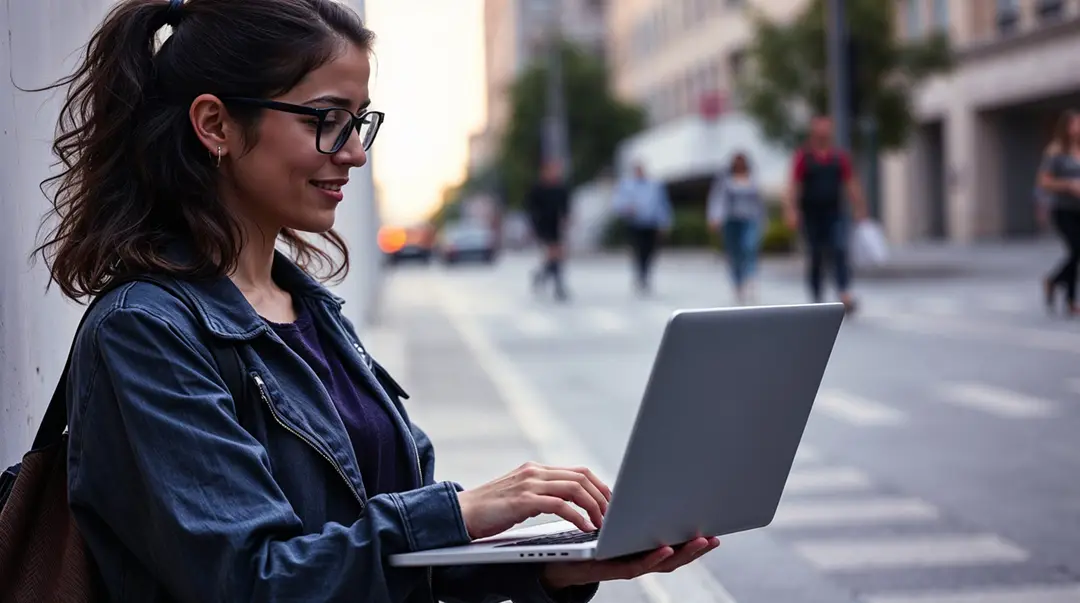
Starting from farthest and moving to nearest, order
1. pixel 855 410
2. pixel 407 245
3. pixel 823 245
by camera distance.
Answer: pixel 407 245, pixel 823 245, pixel 855 410

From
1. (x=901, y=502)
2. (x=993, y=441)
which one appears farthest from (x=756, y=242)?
(x=901, y=502)

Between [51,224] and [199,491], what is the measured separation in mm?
1138

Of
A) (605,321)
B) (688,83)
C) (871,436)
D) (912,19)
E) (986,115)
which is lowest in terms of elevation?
(605,321)

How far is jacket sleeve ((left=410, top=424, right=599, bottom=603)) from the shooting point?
7.32 ft

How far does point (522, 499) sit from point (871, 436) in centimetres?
609

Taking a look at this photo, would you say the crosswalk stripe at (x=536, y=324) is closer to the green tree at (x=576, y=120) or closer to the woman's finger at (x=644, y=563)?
the woman's finger at (x=644, y=563)

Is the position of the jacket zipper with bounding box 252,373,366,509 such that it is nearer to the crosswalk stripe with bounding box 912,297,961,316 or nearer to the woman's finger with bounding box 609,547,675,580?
the woman's finger with bounding box 609,547,675,580

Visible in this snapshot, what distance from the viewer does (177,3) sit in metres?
2.15

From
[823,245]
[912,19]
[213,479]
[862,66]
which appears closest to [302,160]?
[213,479]

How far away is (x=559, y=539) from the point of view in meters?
2.05

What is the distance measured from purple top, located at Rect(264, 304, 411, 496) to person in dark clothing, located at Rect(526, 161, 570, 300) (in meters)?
19.1

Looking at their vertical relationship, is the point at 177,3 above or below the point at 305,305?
above

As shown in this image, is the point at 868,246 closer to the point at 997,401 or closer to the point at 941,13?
the point at 997,401

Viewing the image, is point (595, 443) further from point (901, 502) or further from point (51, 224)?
point (51, 224)
